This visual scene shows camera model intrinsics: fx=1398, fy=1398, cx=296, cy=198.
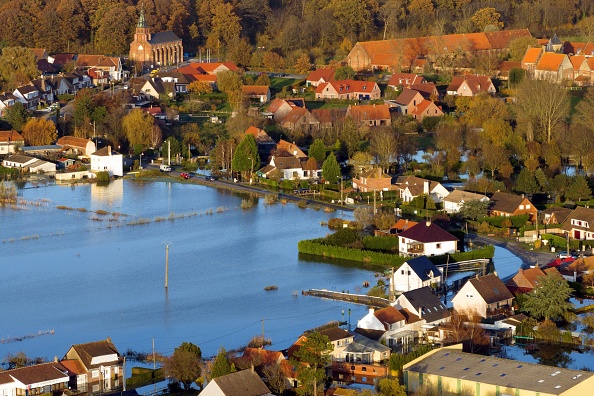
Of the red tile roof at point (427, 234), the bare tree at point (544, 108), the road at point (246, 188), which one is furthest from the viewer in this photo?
the bare tree at point (544, 108)

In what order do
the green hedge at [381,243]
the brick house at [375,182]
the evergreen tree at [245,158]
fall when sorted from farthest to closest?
the evergreen tree at [245,158]
the brick house at [375,182]
the green hedge at [381,243]

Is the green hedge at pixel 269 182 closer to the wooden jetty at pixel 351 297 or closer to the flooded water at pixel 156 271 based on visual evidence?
the flooded water at pixel 156 271

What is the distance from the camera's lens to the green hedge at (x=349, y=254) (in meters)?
19.0

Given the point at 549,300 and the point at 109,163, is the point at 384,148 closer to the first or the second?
the point at 109,163

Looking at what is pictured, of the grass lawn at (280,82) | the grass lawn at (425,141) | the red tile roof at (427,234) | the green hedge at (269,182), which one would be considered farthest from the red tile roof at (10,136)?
the red tile roof at (427,234)

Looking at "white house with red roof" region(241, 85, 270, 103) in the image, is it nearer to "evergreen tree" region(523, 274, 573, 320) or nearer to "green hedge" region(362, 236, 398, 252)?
"green hedge" region(362, 236, 398, 252)

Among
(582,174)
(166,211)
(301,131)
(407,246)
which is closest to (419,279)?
(407,246)

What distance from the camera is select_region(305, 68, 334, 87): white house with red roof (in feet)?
113

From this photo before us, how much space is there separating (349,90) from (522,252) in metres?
14.2

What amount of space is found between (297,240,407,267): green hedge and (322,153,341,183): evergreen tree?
461 cm

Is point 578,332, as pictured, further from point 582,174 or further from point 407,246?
point 582,174

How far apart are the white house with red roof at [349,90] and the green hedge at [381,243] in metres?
13.8

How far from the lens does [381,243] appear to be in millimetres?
19672

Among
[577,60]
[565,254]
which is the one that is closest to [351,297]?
[565,254]
